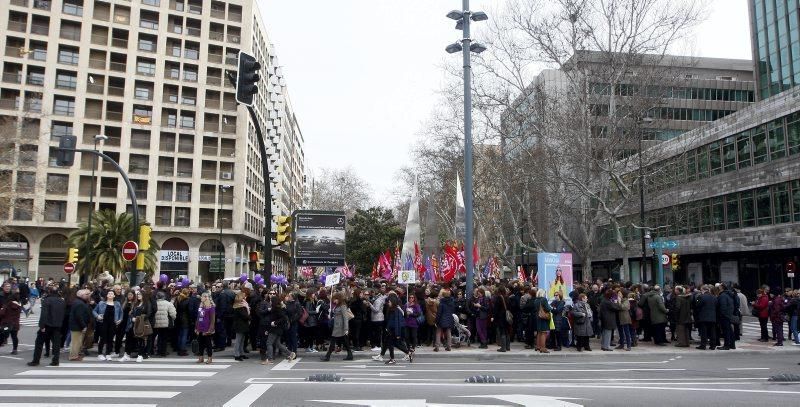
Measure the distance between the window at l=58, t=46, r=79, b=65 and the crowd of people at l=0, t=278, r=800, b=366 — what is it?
150 feet

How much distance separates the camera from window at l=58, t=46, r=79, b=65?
5431cm

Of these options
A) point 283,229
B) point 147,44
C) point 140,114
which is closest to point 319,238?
point 283,229

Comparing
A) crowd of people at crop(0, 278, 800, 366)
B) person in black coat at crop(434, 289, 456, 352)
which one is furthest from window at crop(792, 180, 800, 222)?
person in black coat at crop(434, 289, 456, 352)

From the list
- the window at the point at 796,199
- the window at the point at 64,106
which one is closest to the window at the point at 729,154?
the window at the point at 796,199

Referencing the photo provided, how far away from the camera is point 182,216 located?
5738 cm

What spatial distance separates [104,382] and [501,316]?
9278 millimetres

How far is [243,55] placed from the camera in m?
11.8

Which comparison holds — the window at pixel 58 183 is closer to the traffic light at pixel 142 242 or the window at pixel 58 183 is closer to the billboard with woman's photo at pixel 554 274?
the traffic light at pixel 142 242

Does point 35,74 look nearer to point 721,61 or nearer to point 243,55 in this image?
point 243,55

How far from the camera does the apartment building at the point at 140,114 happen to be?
53.2 meters

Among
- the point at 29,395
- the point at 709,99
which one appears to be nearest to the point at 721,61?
the point at 709,99

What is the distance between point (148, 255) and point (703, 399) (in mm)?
39721

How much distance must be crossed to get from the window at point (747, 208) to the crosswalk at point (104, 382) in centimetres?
3493

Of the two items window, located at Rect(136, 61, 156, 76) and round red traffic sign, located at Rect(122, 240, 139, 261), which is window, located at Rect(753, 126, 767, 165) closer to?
round red traffic sign, located at Rect(122, 240, 139, 261)
